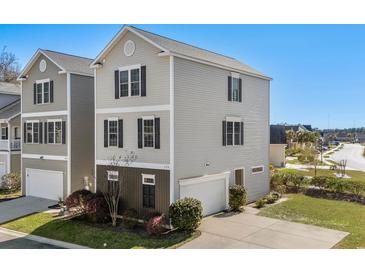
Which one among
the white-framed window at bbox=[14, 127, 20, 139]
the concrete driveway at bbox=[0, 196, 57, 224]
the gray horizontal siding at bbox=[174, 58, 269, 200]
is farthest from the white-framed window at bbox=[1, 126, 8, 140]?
the gray horizontal siding at bbox=[174, 58, 269, 200]

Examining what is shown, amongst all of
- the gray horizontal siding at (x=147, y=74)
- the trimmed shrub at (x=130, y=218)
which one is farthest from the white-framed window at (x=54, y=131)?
the trimmed shrub at (x=130, y=218)

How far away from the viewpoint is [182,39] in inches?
834

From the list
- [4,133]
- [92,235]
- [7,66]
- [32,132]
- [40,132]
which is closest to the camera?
[92,235]

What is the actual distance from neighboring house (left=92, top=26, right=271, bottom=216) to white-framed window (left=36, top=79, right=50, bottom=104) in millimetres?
5685

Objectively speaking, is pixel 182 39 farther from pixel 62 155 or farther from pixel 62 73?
pixel 62 155

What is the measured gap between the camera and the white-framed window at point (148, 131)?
16.8 m

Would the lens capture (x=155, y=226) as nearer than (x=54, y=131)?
Yes

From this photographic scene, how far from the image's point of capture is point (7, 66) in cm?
4806

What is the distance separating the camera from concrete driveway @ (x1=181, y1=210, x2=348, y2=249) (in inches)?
531

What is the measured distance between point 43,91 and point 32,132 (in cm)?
317

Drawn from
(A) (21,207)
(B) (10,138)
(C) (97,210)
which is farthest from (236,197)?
(B) (10,138)

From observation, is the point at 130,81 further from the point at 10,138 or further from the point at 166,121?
the point at 10,138

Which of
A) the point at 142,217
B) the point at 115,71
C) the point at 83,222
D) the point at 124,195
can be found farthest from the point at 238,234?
the point at 115,71

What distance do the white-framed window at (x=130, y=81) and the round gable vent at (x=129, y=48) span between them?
2.47 ft
